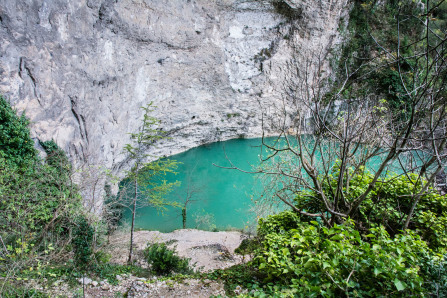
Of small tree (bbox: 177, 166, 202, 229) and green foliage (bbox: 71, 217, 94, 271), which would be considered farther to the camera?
small tree (bbox: 177, 166, 202, 229)

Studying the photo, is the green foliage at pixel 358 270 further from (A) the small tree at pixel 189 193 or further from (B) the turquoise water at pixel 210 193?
(A) the small tree at pixel 189 193

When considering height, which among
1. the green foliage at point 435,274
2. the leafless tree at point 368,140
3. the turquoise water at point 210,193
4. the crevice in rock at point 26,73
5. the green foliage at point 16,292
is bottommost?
the turquoise water at point 210,193

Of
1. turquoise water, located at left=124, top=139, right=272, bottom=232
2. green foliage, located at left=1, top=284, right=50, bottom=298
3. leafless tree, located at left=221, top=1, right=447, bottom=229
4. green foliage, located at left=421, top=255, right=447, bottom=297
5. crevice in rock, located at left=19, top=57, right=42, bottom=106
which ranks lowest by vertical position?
turquoise water, located at left=124, top=139, right=272, bottom=232

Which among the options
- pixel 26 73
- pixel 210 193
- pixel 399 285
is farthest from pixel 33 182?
pixel 210 193

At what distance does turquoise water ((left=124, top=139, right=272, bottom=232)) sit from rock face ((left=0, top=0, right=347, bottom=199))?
1566 millimetres

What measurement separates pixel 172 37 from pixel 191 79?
296cm

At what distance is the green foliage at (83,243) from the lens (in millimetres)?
5749

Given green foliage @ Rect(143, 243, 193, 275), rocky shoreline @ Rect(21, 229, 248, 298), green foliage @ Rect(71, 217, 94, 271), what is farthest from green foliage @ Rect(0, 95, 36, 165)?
green foliage @ Rect(143, 243, 193, 275)

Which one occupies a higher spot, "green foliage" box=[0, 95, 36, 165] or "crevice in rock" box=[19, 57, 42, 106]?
"crevice in rock" box=[19, 57, 42, 106]

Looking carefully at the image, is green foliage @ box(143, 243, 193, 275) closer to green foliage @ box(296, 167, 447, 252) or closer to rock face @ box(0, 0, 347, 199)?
green foliage @ box(296, 167, 447, 252)

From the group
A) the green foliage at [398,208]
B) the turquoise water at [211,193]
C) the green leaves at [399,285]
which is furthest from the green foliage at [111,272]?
the green leaves at [399,285]

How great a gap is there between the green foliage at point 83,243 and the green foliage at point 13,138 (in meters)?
2.99

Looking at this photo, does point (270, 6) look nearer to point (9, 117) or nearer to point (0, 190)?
point (9, 117)

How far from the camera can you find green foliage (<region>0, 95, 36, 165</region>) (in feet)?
24.1
